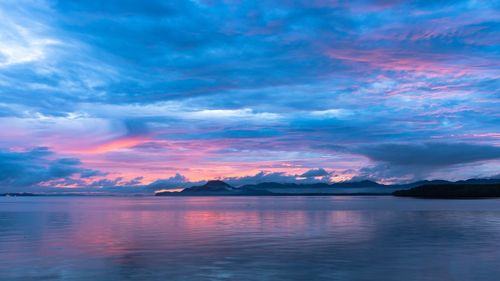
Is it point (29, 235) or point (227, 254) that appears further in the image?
point (29, 235)

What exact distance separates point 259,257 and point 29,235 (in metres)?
28.9

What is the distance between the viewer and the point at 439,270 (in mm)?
29141

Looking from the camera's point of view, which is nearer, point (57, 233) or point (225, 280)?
point (225, 280)

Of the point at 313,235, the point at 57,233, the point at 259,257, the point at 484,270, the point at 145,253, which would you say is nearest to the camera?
the point at 484,270

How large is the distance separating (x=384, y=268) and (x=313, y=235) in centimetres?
2058

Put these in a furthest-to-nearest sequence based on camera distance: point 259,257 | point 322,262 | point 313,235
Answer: point 313,235 < point 259,257 < point 322,262

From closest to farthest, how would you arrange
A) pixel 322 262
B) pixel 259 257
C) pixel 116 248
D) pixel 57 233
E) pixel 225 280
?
pixel 225 280
pixel 322 262
pixel 259 257
pixel 116 248
pixel 57 233

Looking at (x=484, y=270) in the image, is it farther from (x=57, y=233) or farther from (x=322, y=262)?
(x=57, y=233)

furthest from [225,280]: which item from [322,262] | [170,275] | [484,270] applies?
[484,270]

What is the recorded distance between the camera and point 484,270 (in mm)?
28969

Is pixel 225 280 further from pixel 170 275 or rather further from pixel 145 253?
pixel 145 253

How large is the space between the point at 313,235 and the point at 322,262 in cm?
1851

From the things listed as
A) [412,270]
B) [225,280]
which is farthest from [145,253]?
[412,270]

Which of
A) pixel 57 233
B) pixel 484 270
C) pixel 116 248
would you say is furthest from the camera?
pixel 57 233
